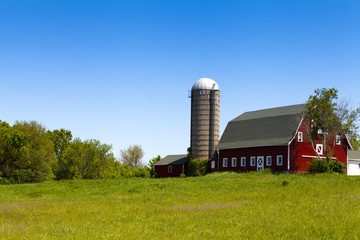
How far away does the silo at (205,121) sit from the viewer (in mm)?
65312

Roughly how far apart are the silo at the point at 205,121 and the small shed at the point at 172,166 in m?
5.18

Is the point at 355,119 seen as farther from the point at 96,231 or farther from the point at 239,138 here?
the point at 96,231

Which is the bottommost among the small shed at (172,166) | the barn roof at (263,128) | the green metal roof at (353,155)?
the small shed at (172,166)

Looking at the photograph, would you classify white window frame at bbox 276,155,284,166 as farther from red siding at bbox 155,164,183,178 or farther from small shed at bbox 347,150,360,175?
red siding at bbox 155,164,183,178

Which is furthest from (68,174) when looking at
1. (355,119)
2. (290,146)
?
(355,119)

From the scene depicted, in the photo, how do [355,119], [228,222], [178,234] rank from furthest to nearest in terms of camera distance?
[355,119], [228,222], [178,234]

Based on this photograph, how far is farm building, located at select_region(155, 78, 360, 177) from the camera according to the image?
5425 centimetres

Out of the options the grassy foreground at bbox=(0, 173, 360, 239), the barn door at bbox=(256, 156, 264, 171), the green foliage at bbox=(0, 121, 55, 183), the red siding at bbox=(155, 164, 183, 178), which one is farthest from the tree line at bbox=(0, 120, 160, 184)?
the grassy foreground at bbox=(0, 173, 360, 239)

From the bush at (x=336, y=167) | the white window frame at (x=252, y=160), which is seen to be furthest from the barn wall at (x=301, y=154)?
the white window frame at (x=252, y=160)

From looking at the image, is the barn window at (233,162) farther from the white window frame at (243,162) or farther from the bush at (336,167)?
the bush at (336,167)

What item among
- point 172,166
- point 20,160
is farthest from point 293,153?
point 20,160

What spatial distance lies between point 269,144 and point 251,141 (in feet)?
13.4

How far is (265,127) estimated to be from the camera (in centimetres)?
5891

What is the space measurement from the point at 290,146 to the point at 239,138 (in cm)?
973
